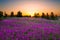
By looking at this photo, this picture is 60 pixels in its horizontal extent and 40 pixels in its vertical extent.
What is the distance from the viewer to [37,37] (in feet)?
26.4

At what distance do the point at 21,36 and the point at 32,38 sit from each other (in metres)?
0.59

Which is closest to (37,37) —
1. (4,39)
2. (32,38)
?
(32,38)

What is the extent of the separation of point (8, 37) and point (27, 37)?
0.82 m

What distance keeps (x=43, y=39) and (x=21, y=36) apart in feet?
→ 3.30

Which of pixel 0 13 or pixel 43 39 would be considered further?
pixel 0 13

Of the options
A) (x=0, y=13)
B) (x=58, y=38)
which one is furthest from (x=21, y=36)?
(x=0, y=13)

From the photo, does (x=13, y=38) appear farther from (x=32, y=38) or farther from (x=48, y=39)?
(x=48, y=39)

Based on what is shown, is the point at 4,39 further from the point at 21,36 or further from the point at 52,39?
the point at 52,39

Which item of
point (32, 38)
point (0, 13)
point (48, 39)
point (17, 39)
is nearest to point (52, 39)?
point (48, 39)

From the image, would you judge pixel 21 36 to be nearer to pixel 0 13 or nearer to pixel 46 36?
pixel 46 36

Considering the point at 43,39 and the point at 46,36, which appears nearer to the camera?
the point at 43,39

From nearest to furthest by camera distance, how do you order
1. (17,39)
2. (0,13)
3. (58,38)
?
(17,39)
(58,38)
(0,13)

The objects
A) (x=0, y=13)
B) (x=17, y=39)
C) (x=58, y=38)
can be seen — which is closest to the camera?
(x=17, y=39)

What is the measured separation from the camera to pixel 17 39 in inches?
301
